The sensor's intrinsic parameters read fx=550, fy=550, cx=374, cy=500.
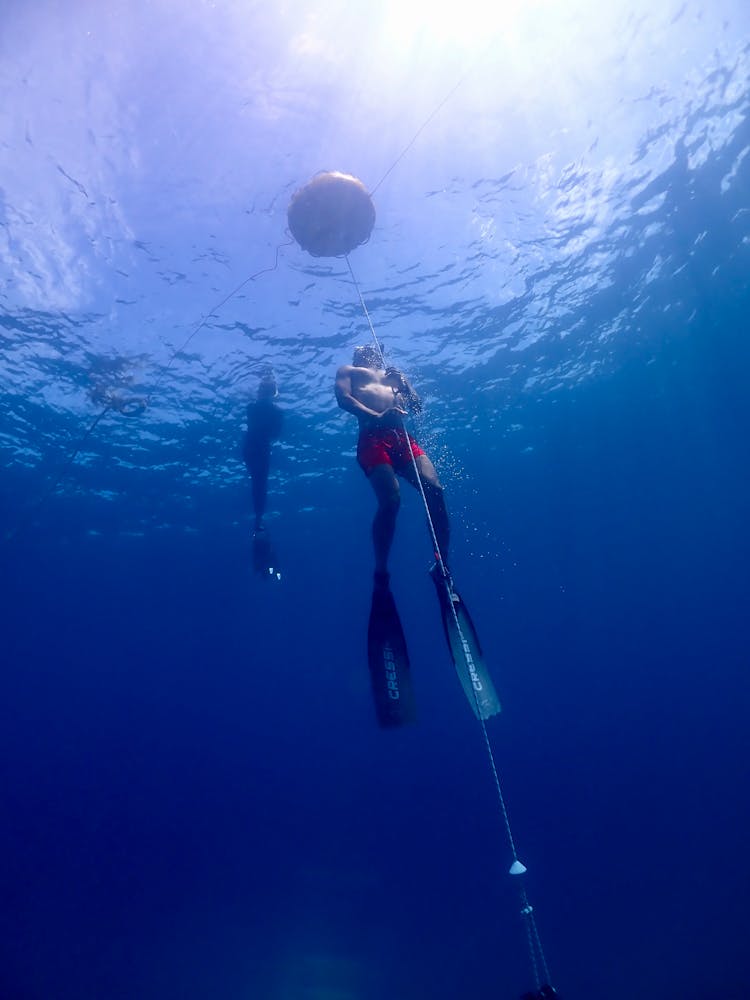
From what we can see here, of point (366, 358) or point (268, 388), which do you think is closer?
point (366, 358)

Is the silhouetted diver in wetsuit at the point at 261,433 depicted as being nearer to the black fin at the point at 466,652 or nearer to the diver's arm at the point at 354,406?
the diver's arm at the point at 354,406

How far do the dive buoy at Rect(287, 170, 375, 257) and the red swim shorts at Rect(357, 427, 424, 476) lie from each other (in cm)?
343

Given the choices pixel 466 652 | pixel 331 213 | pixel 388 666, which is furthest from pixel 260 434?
pixel 466 652

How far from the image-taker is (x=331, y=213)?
26.5ft

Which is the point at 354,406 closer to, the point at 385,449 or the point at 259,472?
the point at 385,449

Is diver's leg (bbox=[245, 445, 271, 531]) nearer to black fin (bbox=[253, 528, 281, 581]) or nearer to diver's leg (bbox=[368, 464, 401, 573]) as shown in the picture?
black fin (bbox=[253, 528, 281, 581])

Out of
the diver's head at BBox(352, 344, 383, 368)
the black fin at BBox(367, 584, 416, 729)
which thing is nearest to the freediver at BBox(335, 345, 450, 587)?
the diver's head at BBox(352, 344, 383, 368)

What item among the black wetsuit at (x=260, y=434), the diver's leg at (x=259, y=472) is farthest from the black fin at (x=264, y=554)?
the black wetsuit at (x=260, y=434)

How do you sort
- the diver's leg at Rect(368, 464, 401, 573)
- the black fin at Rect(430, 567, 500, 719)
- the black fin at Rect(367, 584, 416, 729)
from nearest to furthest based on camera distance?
the black fin at Rect(430, 567, 500, 719) < the black fin at Rect(367, 584, 416, 729) < the diver's leg at Rect(368, 464, 401, 573)

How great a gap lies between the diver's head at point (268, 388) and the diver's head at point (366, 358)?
22.1 ft

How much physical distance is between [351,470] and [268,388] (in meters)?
9.01

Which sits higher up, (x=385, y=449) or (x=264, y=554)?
(x=264, y=554)

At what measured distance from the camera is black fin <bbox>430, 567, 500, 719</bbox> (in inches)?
235

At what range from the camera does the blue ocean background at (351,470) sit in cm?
922
